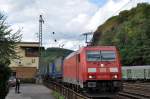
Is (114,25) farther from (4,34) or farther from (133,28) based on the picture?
(4,34)

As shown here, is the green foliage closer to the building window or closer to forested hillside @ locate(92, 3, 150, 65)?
forested hillside @ locate(92, 3, 150, 65)

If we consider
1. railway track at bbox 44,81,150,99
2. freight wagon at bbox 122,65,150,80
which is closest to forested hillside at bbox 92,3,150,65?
freight wagon at bbox 122,65,150,80

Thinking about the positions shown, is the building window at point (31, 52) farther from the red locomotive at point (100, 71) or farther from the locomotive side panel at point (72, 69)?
the red locomotive at point (100, 71)

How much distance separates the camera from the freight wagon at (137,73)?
75.2 metres

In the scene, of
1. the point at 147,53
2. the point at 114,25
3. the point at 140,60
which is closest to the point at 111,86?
the point at 147,53

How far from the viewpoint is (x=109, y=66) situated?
29.4 meters

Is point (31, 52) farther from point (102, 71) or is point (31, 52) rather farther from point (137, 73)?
point (102, 71)

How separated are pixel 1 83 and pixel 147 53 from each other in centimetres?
7068

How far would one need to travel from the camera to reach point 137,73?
78750 millimetres

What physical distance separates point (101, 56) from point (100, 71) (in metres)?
1.12

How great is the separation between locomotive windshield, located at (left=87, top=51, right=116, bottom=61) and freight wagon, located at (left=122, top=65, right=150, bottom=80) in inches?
1760

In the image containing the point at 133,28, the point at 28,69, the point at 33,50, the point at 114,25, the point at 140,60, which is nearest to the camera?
the point at 140,60

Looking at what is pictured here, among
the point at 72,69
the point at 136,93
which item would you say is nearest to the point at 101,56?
the point at 136,93

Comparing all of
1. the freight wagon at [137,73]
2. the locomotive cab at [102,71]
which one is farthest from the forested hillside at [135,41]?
the locomotive cab at [102,71]
